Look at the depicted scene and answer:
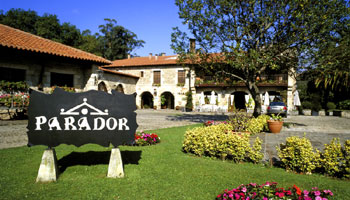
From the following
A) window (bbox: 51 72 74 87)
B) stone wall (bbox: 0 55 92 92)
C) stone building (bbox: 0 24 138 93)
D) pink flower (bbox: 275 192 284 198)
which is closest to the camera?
pink flower (bbox: 275 192 284 198)

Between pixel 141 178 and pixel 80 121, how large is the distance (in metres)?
1.43

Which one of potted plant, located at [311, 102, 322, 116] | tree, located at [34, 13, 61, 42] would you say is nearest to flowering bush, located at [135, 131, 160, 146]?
potted plant, located at [311, 102, 322, 116]

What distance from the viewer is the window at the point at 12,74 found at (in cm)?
1063

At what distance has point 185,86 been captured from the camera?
27.2 meters

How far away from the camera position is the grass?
123 inches

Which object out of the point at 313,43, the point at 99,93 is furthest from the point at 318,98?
the point at 99,93

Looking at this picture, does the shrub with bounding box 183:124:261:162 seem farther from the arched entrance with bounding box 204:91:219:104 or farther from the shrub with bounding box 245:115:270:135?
the arched entrance with bounding box 204:91:219:104

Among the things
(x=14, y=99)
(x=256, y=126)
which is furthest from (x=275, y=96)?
(x=14, y=99)

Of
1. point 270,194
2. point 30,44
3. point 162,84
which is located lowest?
point 270,194

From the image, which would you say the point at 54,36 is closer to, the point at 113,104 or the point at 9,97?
the point at 9,97

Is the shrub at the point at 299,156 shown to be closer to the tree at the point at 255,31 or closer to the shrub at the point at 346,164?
the shrub at the point at 346,164

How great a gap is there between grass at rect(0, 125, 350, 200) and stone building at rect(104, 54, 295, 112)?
68.3 feet

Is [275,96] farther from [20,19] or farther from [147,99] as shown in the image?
[20,19]

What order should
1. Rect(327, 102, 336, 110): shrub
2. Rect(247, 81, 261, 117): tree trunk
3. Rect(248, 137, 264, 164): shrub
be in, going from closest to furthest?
Rect(248, 137, 264, 164): shrub → Rect(247, 81, 261, 117): tree trunk → Rect(327, 102, 336, 110): shrub
